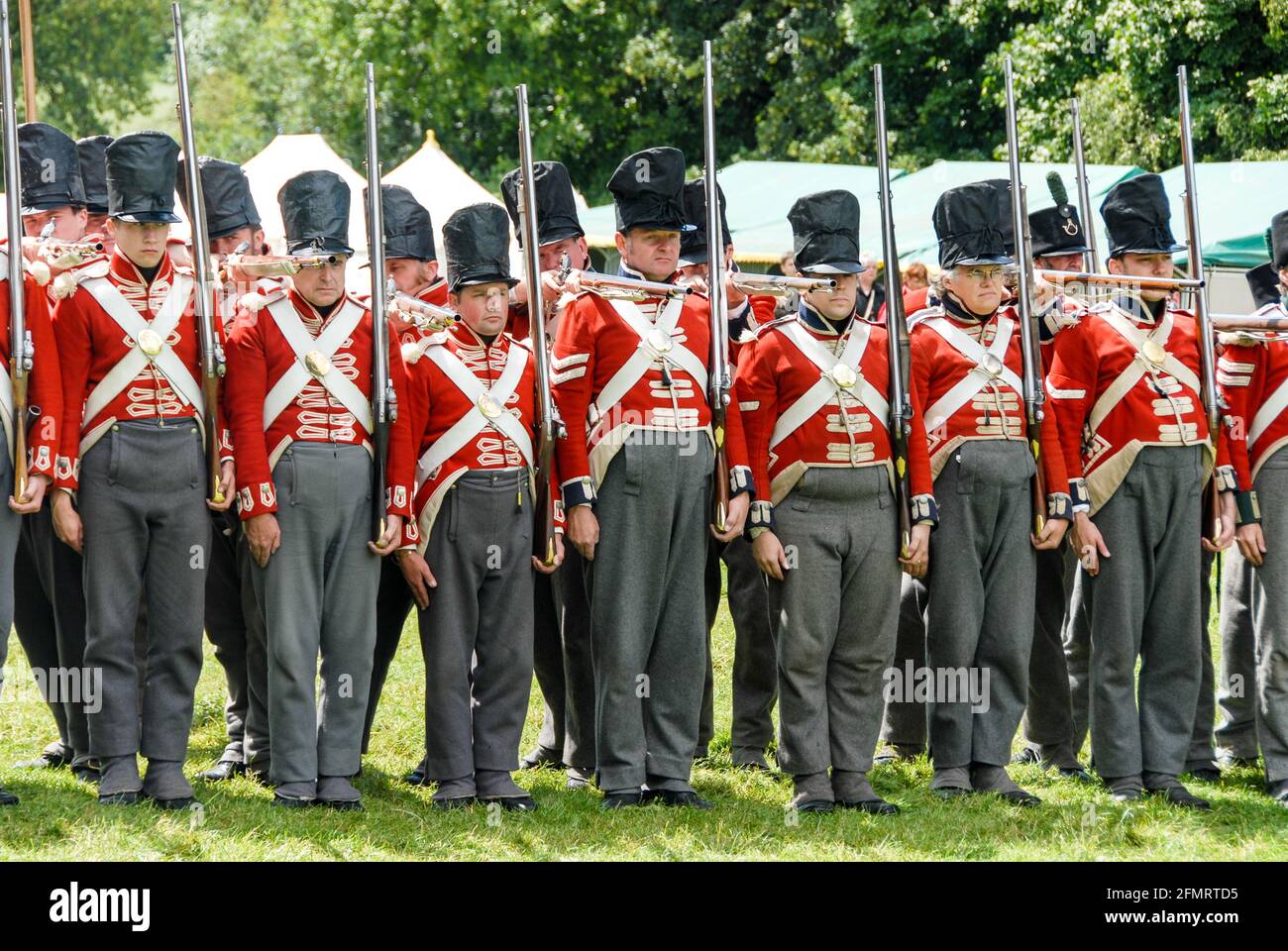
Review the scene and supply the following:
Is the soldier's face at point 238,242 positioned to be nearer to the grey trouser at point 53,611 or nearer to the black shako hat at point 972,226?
the grey trouser at point 53,611

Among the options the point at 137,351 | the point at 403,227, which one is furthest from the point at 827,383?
the point at 137,351

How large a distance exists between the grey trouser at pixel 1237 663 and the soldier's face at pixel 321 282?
13.0 ft

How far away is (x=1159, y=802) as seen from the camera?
7160 millimetres

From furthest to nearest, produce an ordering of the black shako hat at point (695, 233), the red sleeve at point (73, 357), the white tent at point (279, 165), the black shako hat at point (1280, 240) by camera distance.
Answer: the white tent at point (279, 165) → the black shako hat at point (695, 233) → the black shako hat at point (1280, 240) → the red sleeve at point (73, 357)

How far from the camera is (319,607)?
674 centimetres

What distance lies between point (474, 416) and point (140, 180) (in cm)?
149

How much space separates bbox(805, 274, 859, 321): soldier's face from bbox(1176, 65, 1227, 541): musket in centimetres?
148

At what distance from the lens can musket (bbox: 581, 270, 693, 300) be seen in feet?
22.9

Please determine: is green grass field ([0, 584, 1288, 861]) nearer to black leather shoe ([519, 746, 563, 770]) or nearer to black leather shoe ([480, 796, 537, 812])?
black leather shoe ([480, 796, 537, 812])

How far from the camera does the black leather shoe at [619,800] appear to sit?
6.90 meters

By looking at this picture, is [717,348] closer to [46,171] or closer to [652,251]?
[652,251]

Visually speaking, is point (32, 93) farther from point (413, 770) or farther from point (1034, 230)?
point (1034, 230)

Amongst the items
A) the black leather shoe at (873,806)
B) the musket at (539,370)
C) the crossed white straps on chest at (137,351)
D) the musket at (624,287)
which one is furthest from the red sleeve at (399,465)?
the black leather shoe at (873,806)

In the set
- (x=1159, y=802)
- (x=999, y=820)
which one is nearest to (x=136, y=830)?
(x=999, y=820)
